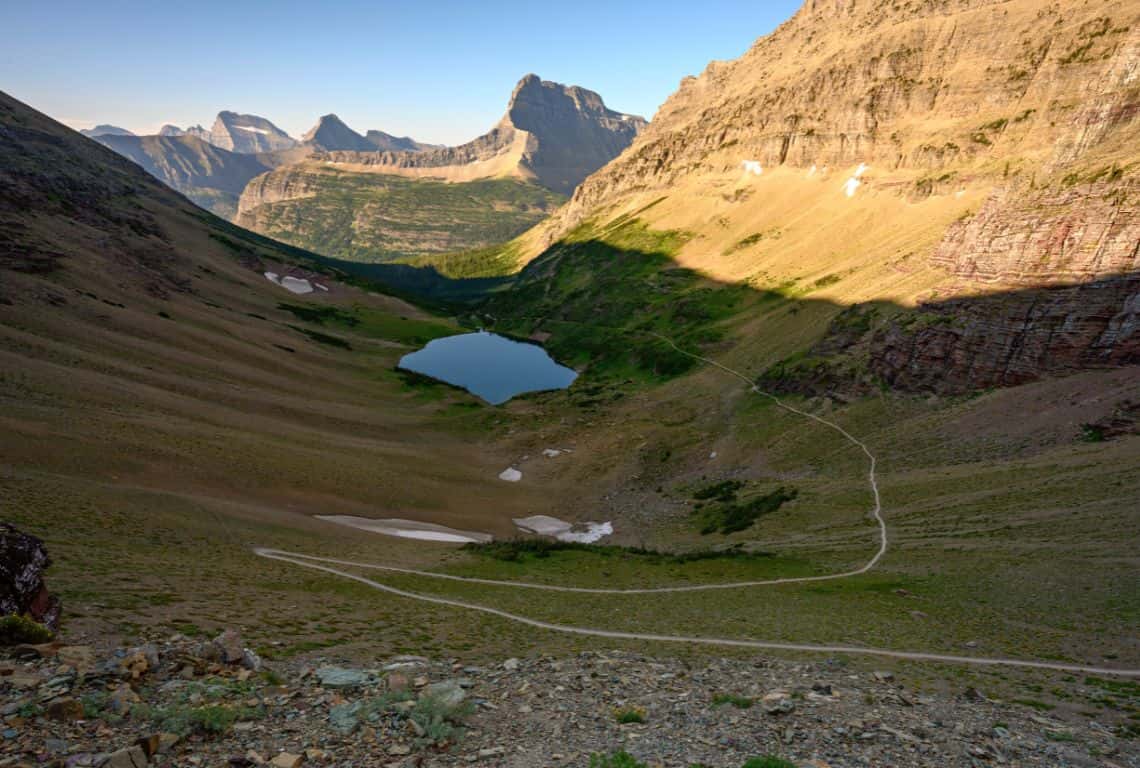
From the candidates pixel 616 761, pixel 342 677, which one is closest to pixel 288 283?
pixel 342 677

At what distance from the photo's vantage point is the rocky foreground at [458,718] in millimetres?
12664

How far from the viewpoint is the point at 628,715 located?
16.1 meters

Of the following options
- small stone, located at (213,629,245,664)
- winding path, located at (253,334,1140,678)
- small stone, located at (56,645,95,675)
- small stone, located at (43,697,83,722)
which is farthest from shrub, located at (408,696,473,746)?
winding path, located at (253,334,1140,678)

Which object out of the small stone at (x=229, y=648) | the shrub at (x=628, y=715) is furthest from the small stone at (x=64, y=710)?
the shrub at (x=628, y=715)

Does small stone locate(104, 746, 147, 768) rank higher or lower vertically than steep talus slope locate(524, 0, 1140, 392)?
lower

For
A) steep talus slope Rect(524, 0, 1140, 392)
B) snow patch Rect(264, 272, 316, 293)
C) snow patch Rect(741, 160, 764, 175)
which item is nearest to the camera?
steep talus slope Rect(524, 0, 1140, 392)

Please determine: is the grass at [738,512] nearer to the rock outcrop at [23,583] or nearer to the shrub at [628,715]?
the shrub at [628,715]

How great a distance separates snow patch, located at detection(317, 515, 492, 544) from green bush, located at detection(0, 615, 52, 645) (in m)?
30.6

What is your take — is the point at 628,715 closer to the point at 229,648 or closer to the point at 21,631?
the point at 229,648

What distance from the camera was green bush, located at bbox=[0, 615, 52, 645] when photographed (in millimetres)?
14766

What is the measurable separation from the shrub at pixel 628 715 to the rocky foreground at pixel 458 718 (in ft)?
0.19

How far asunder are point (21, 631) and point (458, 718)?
11653 mm

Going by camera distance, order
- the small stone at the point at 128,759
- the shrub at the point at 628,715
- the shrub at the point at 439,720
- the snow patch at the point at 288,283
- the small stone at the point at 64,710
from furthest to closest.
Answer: the snow patch at the point at 288,283, the shrub at the point at 628,715, the shrub at the point at 439,720, the small stone at the point at 64,710, the small stone at the point at 128,759

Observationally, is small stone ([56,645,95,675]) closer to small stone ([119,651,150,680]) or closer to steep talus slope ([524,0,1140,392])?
small stone ([119,651,150,680])
